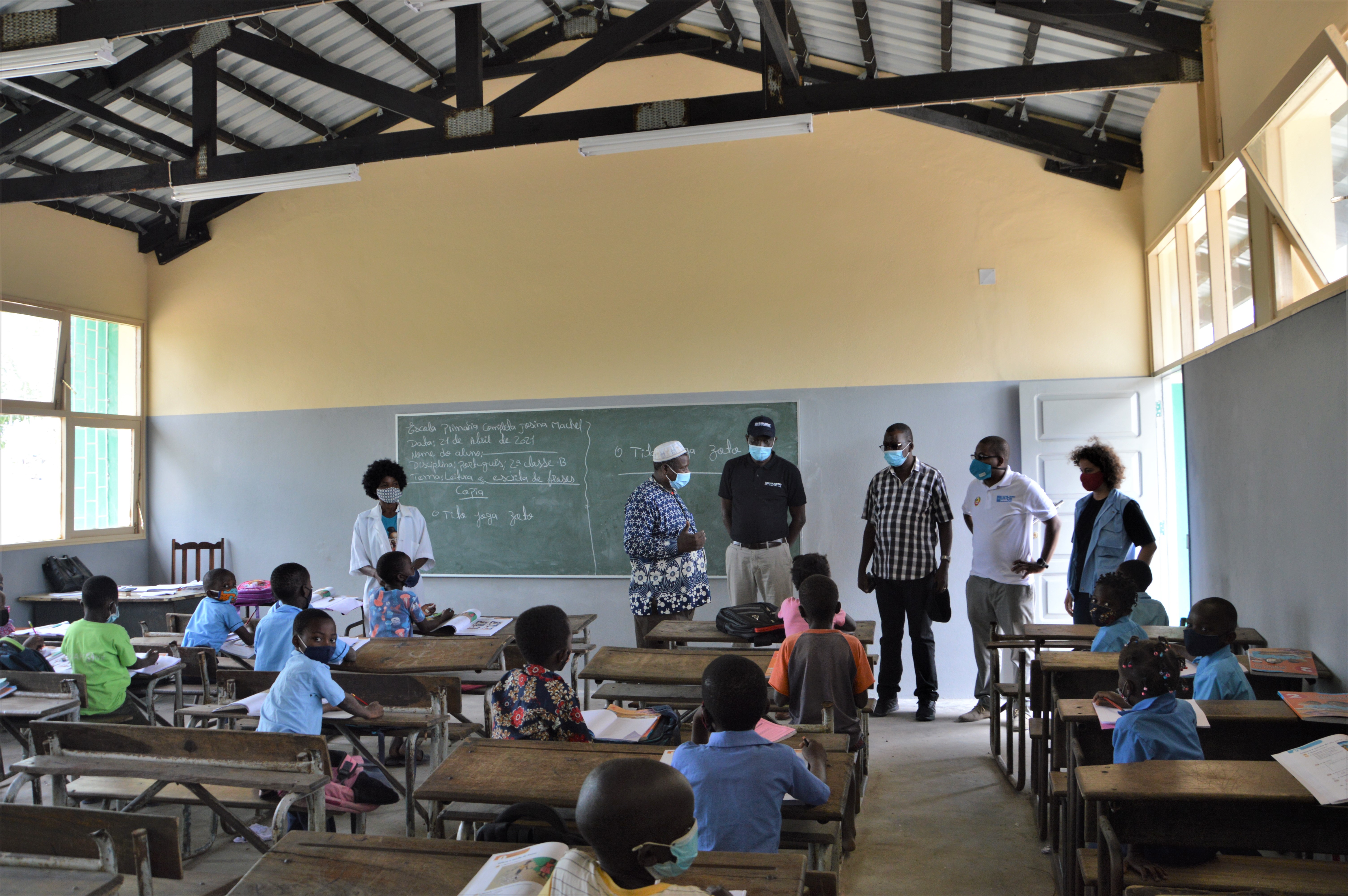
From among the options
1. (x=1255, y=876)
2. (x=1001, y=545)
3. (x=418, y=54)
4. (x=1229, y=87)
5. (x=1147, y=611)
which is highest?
(x=418, y=54)

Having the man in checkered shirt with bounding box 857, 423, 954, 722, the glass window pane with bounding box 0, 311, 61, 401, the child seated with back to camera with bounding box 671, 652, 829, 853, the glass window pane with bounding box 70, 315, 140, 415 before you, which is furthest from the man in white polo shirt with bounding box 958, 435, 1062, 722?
the glass window pane with bounding box 0, 311, 61, 401

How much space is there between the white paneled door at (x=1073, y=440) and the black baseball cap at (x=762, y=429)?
1.59 m

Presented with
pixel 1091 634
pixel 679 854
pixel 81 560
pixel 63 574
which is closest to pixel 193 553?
pixel 81 560

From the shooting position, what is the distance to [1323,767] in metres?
1.85

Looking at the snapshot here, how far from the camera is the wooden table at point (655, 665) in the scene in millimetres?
3115

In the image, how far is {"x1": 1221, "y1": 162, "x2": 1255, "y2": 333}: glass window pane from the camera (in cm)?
357

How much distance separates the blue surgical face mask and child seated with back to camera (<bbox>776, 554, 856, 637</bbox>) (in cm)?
189

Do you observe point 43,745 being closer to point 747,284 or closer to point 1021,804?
point 1021,804

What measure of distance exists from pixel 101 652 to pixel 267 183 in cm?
243

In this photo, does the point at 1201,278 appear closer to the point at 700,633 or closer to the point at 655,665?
the point at 700,633

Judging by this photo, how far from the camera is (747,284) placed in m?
5.82

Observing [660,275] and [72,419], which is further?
[72,419]

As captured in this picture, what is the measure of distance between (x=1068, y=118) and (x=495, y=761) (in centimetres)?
488

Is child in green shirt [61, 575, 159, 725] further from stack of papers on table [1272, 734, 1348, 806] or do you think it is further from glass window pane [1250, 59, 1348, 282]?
glass window pane [1250, 59, 1348, 282]
